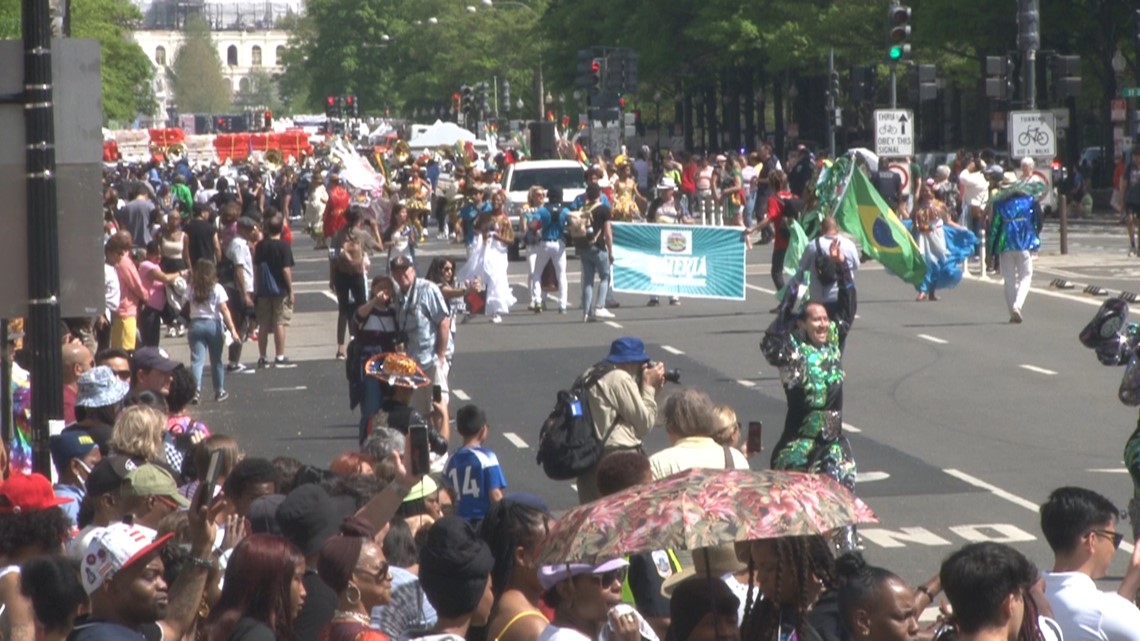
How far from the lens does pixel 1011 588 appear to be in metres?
5.57

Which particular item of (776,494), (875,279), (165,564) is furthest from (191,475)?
(875,279)

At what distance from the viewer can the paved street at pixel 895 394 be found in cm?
1382

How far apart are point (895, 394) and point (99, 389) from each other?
1013cm

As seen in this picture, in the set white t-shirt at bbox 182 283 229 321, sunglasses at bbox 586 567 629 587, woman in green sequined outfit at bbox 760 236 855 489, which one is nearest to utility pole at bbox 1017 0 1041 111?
white t-shirt at bbox 182 283 229 321

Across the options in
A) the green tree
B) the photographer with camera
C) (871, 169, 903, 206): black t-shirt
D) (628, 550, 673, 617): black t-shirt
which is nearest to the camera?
(628, 550, 673, 617): black t-shirt

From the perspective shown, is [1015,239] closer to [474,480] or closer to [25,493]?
[474,480]

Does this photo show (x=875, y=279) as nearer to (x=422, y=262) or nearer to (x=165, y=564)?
(x=422, y=262)

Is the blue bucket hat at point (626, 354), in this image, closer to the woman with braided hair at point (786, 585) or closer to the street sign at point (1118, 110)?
the woman with braided hair at point (786, 585)

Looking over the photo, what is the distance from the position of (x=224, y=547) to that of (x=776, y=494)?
2.41 metres

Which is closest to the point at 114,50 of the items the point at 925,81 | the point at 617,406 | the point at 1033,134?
the point at 925,81

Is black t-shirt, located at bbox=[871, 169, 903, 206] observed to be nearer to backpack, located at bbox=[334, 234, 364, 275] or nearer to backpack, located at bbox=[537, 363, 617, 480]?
backpack, located at bbox=[334, 234, 364, 275]

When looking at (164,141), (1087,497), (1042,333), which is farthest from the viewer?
(164,141)

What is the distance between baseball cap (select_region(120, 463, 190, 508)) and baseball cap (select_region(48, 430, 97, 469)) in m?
1.42

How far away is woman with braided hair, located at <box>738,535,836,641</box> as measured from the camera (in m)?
6.00
